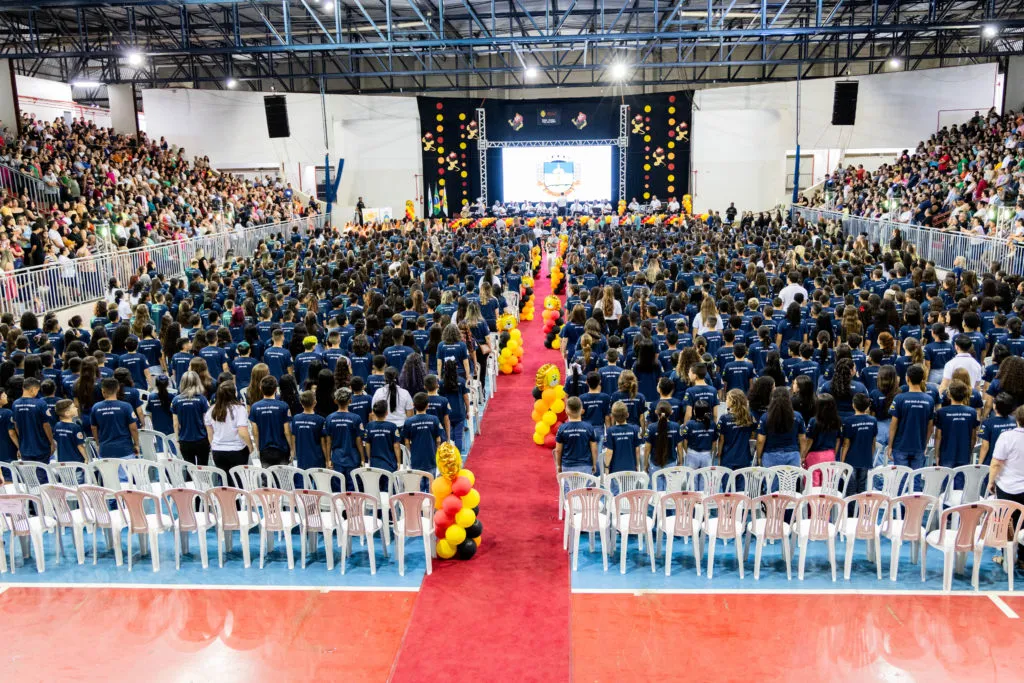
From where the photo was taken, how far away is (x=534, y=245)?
25.7 meters

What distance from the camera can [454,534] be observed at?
6.81 meters

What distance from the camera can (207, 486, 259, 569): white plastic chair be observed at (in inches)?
259

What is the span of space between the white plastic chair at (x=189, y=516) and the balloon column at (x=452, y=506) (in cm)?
183

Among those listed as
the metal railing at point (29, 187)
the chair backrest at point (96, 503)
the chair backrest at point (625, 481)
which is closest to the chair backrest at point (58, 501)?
the chair backrest at point (96, 503)

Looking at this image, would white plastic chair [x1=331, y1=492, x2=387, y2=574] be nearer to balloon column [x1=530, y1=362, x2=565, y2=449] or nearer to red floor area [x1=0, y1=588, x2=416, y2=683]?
red floor area [x1=0, y1=588, x2=416, y2=683]

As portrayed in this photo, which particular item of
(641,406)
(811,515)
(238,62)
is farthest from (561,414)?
(238,62)

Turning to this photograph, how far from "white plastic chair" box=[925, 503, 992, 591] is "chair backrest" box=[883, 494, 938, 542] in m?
0.13

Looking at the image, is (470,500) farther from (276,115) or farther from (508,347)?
(276,115)

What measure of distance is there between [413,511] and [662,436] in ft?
7.29

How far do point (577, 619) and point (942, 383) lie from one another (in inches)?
187

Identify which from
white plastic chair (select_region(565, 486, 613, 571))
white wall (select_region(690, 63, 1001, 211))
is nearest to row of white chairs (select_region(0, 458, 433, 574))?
white plastic chair (select_region(565, 486, 613, 571))

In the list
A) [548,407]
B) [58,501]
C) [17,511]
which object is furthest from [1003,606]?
[17,511]

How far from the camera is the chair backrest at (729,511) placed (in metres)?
6.27

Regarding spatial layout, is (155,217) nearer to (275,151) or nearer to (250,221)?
(250,221)
